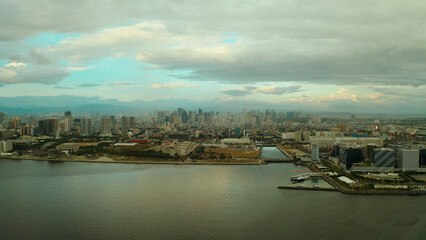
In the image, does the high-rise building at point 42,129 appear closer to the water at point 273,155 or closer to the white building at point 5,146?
the white building at point 5,146

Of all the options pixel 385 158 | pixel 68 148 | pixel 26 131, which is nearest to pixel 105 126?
pixel 26 131

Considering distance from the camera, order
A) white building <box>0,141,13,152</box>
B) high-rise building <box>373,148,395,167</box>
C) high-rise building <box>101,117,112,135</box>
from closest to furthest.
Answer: high-rise building <box>373,148,395,167</box>
white building <box>0,141,13,152</box>
high-rise building <box>101,117,112,135</box>

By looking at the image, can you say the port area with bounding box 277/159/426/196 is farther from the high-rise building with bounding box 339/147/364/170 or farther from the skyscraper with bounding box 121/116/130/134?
the skyscraper with bounding box 121/116/130/134

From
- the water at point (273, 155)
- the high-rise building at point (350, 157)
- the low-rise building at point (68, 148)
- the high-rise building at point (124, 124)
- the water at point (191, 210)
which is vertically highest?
the high-rise building at point (124, 124)

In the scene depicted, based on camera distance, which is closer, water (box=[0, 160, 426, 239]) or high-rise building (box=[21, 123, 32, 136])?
water (box=[0, 160, 426, 239])

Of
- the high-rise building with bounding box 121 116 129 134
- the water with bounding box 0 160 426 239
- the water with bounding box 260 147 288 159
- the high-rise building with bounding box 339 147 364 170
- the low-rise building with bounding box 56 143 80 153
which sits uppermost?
the high-rise building with bounding box 121 116 129 134

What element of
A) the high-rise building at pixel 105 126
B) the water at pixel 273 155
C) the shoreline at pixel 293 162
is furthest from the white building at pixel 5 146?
the water at pixel 273 155

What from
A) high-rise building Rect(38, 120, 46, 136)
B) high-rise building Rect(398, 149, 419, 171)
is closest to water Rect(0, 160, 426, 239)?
high-rise building Rect(398, 149, 419, 171)

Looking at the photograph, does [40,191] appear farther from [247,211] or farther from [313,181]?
[313,181]

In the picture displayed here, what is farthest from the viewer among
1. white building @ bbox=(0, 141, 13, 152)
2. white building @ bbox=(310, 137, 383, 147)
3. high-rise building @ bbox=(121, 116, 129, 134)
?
high-rise building @ bbox=(121, 116, 129, 134)
